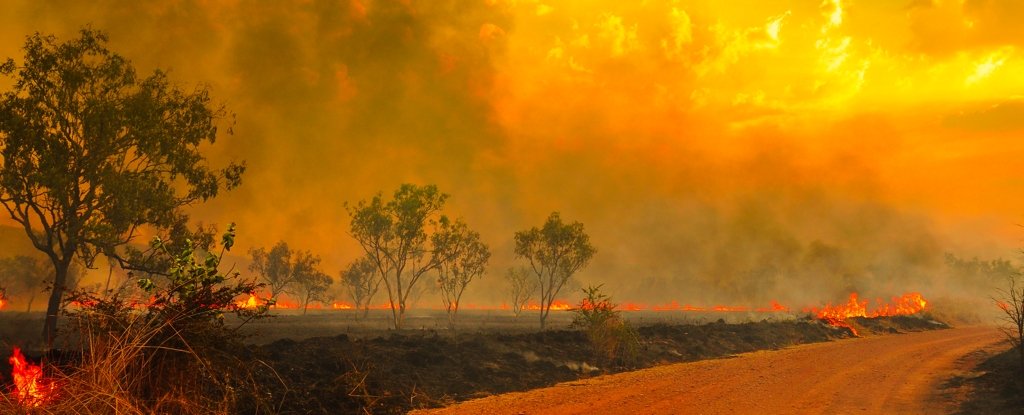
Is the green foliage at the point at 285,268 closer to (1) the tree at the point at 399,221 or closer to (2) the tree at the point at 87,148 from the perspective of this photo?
(1) the tree at the point at 399,221

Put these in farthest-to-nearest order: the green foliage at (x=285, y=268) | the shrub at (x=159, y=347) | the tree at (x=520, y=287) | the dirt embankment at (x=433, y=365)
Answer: the tree at (x=520, y=287) → the green foliage at (x=285, y=268) → the dirt embankment at (x=433, y=365) → the shrub at (x=159, y=347)

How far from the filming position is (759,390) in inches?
701

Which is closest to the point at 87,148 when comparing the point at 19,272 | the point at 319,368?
the point at 319,368

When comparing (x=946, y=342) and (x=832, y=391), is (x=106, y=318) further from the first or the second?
(x=946, y=342)

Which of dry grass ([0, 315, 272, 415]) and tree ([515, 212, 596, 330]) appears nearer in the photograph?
dry grass ([0, 315, 272, 415])

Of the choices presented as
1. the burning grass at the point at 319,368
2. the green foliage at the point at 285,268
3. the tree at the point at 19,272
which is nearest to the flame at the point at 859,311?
the burning grass at the point at 319,368

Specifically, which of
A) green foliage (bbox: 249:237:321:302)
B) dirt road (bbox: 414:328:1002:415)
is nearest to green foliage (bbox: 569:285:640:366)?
dirt road (bbox: 414:328:1002:415)

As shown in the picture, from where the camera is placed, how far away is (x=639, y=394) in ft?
57.6

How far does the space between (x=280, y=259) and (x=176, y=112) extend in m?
60.9

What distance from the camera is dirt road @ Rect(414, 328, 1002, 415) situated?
50.1 feet

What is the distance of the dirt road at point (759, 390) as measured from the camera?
1526cm

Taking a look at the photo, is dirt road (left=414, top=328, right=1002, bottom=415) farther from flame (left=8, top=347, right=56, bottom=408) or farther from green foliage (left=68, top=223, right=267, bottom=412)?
flame (left=8, top=347, right=56, bottom=408)

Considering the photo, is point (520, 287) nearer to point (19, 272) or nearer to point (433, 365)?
point (19, 272)

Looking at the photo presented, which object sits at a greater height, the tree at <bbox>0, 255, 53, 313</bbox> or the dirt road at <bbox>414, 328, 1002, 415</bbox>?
the tree at <bbox>0, 255, 53, 313</bbox>
